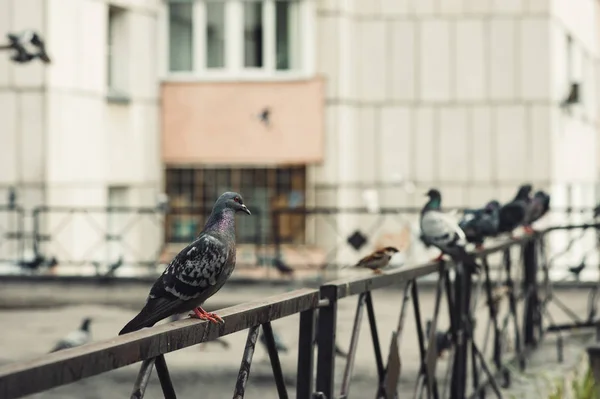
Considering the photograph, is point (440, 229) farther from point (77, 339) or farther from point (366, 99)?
point (366, 99)

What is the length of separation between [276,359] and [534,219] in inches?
331

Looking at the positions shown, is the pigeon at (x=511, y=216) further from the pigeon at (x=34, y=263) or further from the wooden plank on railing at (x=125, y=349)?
the pigeon at (x=34, y=263)

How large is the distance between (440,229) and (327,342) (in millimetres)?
3063

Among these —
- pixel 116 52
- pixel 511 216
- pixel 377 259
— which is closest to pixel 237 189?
pixel 116 52

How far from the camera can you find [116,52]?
2367cm

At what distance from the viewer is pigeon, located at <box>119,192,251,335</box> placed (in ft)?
15.1

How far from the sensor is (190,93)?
80.7ft

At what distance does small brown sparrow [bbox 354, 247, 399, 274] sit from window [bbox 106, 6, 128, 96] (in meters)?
16.6

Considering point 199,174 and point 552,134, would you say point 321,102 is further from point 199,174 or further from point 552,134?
point 552,134

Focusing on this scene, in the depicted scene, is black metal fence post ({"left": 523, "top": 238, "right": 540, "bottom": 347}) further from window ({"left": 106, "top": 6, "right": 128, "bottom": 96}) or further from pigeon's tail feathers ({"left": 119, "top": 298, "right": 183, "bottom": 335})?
window ({"left": 106, "top": 6, "right": 128, "bottom": 96})

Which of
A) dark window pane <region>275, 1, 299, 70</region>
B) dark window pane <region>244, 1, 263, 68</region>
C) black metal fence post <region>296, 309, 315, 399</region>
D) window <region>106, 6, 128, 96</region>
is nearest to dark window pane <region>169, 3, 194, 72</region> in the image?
dark window pane <region>244, 1, 263, 68</region>

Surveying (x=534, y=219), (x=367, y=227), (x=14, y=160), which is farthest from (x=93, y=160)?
(x=534, y=219)

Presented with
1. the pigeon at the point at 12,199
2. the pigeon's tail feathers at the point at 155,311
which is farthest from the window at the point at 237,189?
the pigeon's tail feathers at the point at 155,311

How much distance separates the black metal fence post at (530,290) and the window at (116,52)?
13285 millimetres
